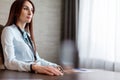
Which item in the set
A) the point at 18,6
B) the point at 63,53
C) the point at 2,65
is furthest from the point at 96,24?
the point at 2,65

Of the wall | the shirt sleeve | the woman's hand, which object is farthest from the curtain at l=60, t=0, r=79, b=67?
the woman's hand

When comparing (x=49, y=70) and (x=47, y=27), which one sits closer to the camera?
(x=49, y=70)

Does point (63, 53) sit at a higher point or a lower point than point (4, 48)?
lower

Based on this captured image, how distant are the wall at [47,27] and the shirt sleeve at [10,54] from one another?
1876 millimetres

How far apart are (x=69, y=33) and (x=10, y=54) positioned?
2.13 meters

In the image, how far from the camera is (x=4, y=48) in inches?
62.2

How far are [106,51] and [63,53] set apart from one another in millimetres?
845

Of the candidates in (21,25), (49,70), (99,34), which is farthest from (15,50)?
(99,34)

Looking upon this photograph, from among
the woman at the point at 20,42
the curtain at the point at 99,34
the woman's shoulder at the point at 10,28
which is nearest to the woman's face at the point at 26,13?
the woman at the point at 20,42

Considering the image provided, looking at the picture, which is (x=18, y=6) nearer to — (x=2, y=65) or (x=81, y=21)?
(x=2, y=65)

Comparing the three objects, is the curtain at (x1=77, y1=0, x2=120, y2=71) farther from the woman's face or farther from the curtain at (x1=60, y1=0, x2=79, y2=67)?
the woman's face

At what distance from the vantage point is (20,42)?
1689 millimetres

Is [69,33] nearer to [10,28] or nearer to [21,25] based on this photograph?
[21,25]

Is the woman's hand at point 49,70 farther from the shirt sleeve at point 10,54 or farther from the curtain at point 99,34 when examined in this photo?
the curtain at point 99,34
